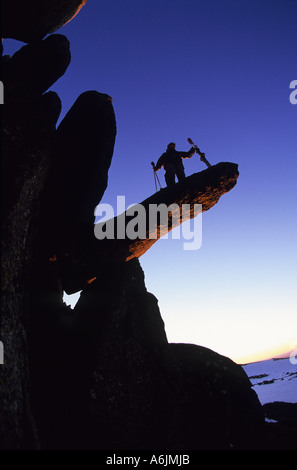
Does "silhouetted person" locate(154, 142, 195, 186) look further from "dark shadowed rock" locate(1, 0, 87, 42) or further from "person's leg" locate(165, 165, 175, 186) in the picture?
"dark shadowed rock" locate(1, 0, 87, 42)

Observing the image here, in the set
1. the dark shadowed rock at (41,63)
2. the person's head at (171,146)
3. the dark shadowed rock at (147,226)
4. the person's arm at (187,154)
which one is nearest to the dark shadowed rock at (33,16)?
the dark shadowed rock at (41,63)

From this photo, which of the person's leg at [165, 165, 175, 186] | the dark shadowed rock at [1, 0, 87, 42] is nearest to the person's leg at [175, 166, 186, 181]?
the person's leg at [165, 165, 175, 186]

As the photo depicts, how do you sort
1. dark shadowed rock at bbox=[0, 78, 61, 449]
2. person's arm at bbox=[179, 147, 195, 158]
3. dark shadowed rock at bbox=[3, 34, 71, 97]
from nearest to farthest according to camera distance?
dark shadowed rock at bbox=[0, 78, 61, 449] < dark shadowed rock at bbox=[3, 34, 71, 97] < person's arm at bbox=[179, 147, 195, 158]

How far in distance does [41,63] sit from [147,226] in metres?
10.1

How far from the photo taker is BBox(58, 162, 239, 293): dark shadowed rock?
488 inches

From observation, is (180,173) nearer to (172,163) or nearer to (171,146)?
(172,163)

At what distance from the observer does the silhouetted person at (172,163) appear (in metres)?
13.8

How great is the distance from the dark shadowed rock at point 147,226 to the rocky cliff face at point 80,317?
0.22 feet

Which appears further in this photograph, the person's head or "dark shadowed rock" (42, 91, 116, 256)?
the person's head

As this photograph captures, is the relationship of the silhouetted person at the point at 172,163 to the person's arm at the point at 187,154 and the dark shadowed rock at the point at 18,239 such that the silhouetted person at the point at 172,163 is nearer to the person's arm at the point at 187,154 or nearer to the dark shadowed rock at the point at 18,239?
the person's arm at the point at 187,154

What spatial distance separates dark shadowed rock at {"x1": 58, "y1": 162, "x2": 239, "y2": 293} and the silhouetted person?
0.95 meters

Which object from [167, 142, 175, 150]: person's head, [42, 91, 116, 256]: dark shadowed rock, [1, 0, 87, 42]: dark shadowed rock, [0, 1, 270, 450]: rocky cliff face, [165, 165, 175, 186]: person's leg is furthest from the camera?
[167, 142, 175, 150]: person's head
